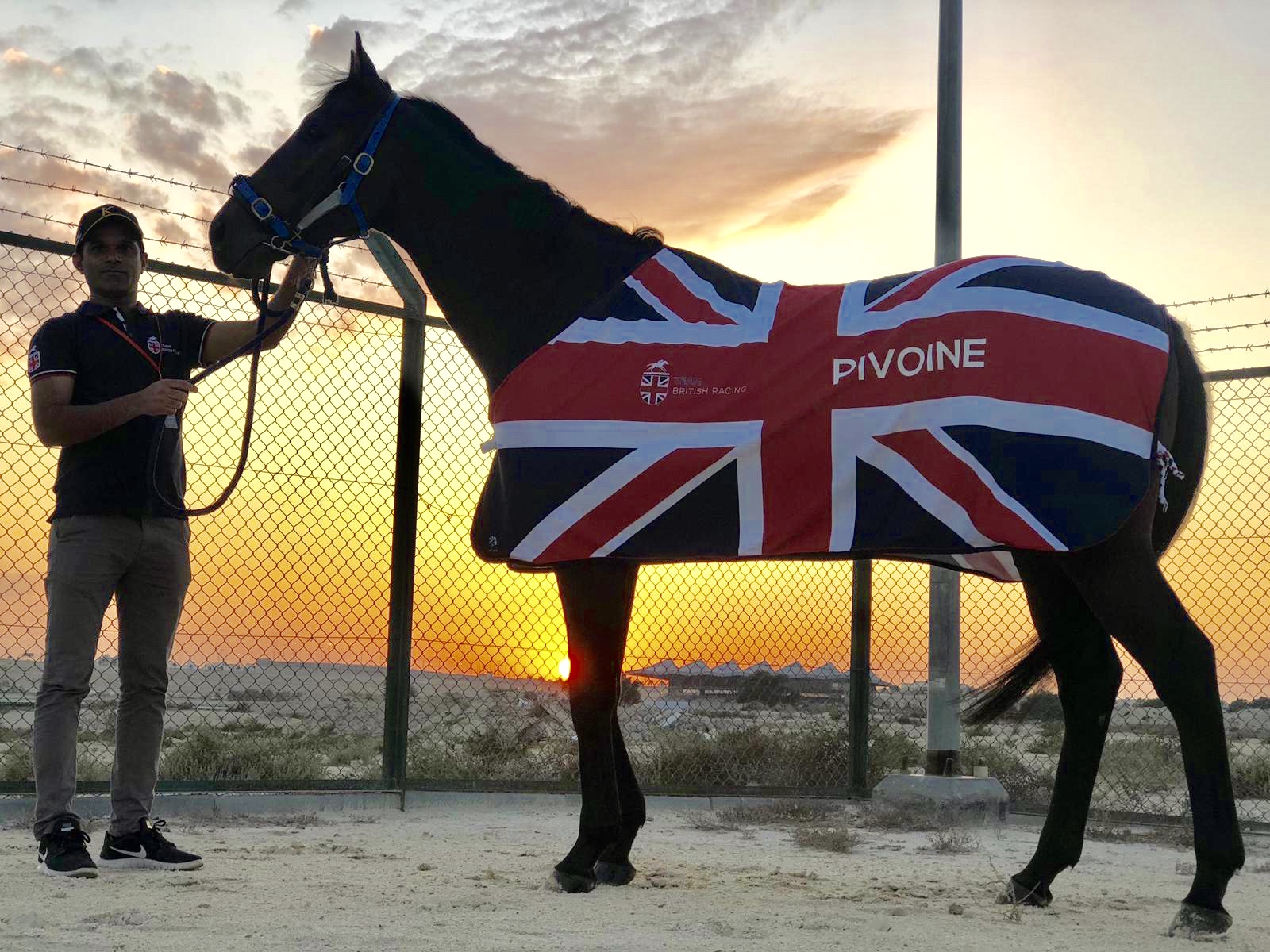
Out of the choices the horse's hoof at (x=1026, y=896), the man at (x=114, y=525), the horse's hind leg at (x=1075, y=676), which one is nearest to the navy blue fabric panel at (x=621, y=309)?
the man at (x=114, y=525)

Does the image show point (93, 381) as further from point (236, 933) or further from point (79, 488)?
point (236, 933)

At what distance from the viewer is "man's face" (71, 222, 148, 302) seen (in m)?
3.91

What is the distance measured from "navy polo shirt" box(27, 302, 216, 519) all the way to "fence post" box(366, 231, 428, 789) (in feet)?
6.09

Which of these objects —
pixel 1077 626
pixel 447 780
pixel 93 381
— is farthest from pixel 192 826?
pixel 1077 626

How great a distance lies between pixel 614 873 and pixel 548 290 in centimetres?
190

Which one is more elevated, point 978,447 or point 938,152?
point 938,152

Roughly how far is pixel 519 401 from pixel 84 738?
7.64 metres

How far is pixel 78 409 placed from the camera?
3.68 m

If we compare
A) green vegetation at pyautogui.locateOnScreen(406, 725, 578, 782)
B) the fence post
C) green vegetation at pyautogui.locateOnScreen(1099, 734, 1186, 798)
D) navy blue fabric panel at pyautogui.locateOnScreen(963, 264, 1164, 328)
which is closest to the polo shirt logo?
the fence post

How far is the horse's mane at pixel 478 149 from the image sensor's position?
3.85 meters

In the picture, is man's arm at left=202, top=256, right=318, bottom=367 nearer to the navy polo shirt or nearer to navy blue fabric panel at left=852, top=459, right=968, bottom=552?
the navy polo shirt

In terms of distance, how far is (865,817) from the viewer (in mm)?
5828

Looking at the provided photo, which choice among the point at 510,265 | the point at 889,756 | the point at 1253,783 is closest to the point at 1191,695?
the point at 510,265

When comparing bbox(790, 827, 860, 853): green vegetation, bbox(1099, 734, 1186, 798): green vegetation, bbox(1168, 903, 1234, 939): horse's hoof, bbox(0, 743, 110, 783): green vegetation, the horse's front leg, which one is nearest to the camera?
bbox(1168, 903, 1234, 939): horse's hoof
